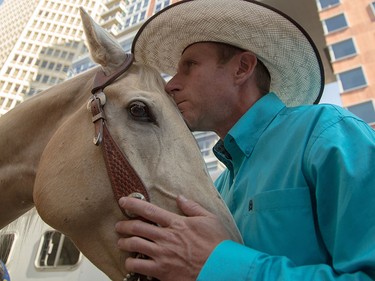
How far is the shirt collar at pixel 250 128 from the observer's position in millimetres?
1482

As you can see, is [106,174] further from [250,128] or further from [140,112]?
[250,128]

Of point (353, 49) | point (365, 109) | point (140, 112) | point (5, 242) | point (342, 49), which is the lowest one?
point (365, 109)

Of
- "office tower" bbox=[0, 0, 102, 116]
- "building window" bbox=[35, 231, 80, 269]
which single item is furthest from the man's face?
"office tower" bbox=[0, 0, 102, 116]

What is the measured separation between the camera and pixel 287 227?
106cm

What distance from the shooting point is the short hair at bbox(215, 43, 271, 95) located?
1.88m

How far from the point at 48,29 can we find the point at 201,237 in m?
72.2

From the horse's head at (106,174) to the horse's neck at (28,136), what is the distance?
176mm

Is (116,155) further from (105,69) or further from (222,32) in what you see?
(222,32)

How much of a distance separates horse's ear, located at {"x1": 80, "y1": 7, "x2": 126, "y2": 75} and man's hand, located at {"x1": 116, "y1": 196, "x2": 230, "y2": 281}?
0.78 m

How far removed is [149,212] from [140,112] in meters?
0.43

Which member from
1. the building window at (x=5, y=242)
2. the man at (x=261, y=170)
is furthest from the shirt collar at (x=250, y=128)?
the building window at (x=5, y=242)

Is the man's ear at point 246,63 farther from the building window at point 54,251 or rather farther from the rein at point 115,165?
the building window at point 54,251

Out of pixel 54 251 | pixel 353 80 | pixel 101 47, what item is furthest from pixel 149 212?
pixel 353 80

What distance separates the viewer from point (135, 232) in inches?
39.4
